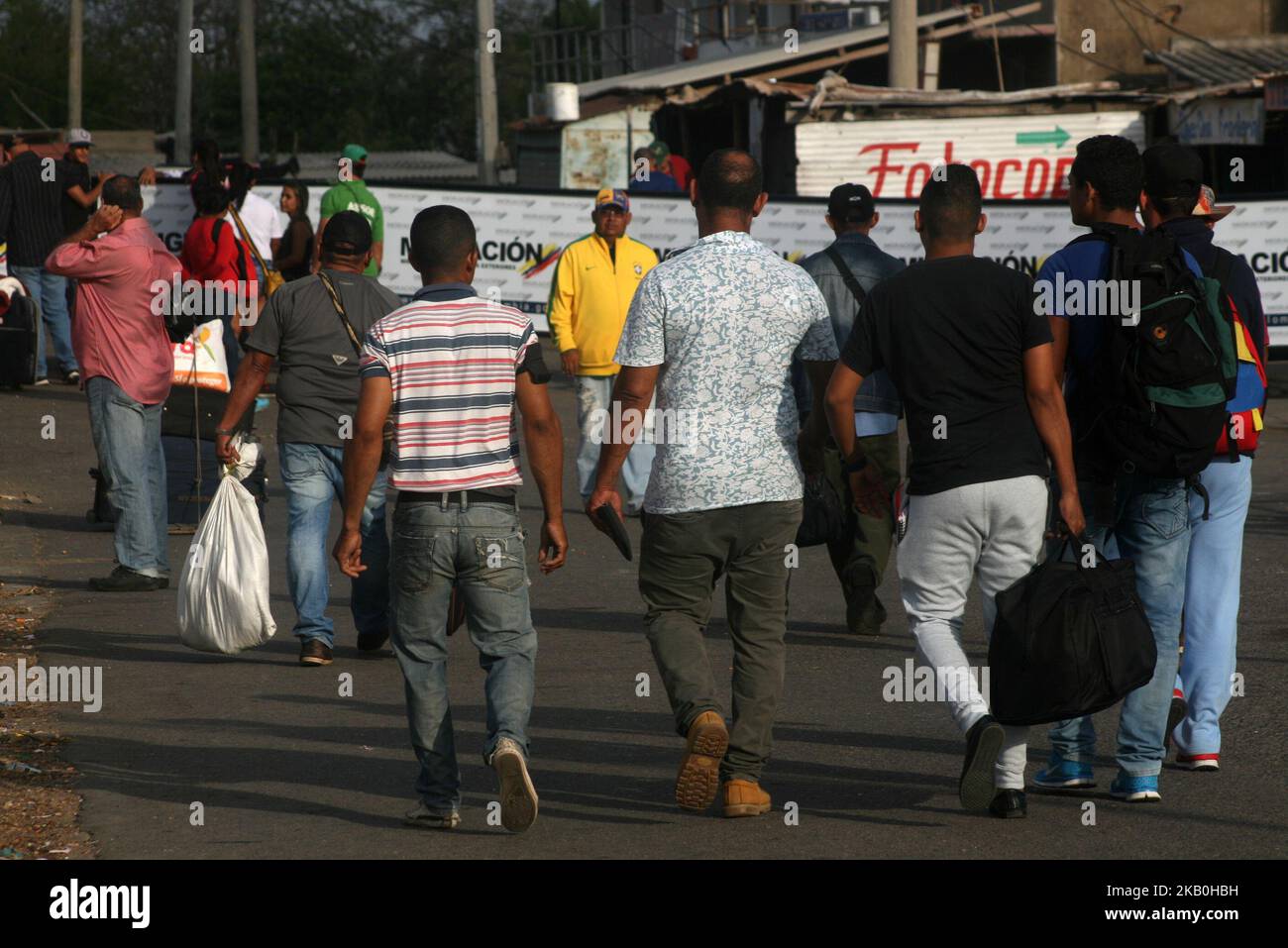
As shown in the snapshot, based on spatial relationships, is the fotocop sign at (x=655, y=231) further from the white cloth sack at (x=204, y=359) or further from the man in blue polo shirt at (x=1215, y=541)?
the man in blue polo shirt at (x=1215, y=541)

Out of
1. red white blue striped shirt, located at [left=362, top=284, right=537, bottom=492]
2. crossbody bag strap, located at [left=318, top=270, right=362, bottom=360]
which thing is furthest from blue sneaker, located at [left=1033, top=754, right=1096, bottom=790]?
crossbody bag strap, located at [left=318, top=270, right=362, bottom=360]

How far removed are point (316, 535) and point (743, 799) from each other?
9.61 ft

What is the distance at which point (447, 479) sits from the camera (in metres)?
5.51

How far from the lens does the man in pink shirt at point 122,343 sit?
364 inches

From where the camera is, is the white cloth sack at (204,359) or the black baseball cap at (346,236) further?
the white cloth sack at (204,359)

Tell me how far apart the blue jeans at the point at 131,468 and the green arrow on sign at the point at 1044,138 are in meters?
15.3

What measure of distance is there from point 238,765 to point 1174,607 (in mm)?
3075

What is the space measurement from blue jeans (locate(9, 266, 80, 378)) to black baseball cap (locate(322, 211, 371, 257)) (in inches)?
375

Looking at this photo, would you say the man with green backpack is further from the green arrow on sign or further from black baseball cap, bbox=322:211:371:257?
the green arrow on sign

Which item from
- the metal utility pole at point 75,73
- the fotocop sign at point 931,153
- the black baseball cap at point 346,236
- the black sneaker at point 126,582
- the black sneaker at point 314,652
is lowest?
the black sneaker at point 314,652

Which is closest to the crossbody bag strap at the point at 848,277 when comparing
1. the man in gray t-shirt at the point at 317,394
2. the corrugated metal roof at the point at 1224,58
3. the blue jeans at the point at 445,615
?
the man in gray t-shirt at the point at 317,394

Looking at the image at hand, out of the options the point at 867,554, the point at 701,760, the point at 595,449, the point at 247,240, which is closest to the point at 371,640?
the point at 867,554

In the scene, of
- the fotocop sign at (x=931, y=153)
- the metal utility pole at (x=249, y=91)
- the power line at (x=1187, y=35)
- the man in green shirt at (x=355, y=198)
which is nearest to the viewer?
the man in green shirt at (x=355, y=198)

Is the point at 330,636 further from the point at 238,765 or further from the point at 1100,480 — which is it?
the point at 1100,480
